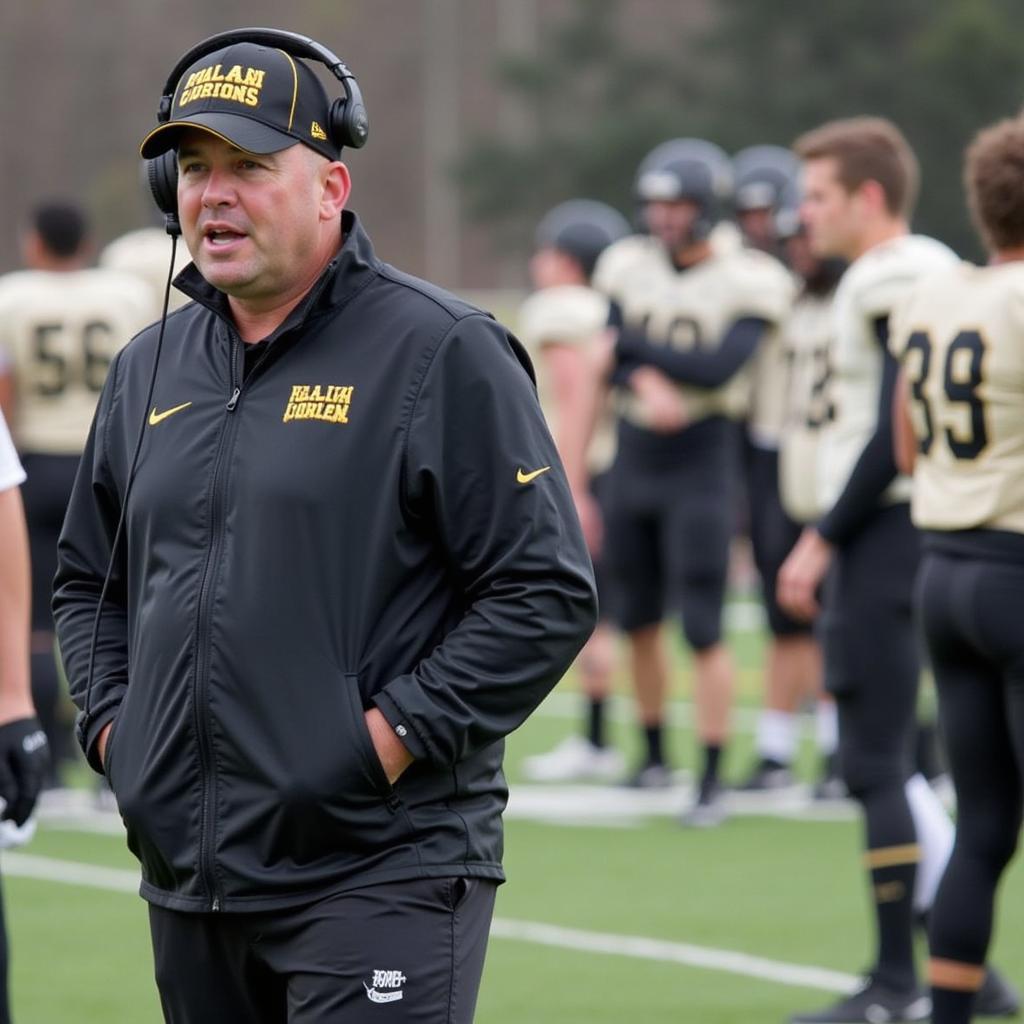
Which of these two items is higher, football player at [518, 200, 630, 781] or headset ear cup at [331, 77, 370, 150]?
headset ear cup at [331, 77, 370, 150]

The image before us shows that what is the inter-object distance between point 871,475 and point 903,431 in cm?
31

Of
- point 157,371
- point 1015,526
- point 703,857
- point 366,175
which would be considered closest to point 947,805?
point 703,857

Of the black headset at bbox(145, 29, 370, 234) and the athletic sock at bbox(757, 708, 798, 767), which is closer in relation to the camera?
the black headset at bbox(145, 29, 370, 234)

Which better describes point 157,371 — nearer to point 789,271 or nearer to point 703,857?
point 703,857

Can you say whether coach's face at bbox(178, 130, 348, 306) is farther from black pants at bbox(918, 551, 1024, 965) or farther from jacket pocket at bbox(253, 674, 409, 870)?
black pants at bbox(918, 551, 1024, 965)

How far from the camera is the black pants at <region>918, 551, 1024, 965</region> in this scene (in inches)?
201

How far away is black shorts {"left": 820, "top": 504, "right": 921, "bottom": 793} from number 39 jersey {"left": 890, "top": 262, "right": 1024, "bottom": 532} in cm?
79

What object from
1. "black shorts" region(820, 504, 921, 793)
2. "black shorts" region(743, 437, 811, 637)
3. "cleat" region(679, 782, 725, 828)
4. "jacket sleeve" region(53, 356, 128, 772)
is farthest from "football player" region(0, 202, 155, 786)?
"jacket sleeve" region(53, 356, 128, 772)

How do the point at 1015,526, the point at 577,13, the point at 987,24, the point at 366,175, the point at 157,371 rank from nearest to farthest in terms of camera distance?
the point at 157,371 < the point at 1015,526 < the point at 366,175 < the point at 987,24 < the point at 577,13

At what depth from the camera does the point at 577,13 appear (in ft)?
105

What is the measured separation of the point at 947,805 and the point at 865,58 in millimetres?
22241

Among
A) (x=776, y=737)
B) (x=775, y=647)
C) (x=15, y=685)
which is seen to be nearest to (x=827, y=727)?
(x=776, y=737)

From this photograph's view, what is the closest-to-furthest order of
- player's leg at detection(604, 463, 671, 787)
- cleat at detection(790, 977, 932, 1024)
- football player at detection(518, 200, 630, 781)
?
cleat at detection(790, 977, 932, 1024)
player's leg at detection(604, 463, 671, 787)
football player at detection(518, 200, 630, 781)

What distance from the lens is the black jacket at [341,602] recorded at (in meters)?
3.22
